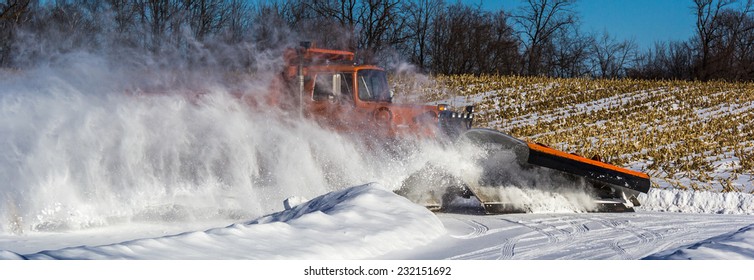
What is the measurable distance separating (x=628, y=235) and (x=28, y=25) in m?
19.5

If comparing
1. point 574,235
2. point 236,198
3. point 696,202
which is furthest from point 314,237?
point 696,202

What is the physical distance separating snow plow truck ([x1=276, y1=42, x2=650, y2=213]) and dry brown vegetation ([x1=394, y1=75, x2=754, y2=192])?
292 centimetres

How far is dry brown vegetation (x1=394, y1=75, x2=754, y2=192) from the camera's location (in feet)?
45.1

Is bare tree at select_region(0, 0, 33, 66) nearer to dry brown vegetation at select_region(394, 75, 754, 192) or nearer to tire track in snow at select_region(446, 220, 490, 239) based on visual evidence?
dry brown vegetation at select_region(394, 75, 754, 192)

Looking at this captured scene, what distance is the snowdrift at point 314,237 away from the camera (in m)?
4.81

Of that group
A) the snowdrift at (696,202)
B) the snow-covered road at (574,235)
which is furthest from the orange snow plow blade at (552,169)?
the snowdrift at (696,202)

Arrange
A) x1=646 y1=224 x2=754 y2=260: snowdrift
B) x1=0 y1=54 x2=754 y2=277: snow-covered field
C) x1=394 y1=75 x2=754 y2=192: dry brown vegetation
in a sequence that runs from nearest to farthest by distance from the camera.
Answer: x1=646 y1=224 x2=754 y2=260: snowdrift → x1=0 y1=54 x2=754 y2=277: snow-covered field → x1=394 y1=75 x2=754 y2=192: dry brown vegetation

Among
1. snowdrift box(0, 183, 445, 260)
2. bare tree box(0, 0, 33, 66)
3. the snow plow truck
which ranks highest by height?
bare tree box(0, 0, 33, 66)

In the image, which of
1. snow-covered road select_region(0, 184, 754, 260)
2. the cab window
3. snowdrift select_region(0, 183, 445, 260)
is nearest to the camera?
snowdrift select_region(0, 183, 445, 260)

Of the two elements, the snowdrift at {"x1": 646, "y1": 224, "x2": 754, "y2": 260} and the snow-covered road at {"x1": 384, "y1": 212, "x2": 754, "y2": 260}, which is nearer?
the snowdrift at {"x1": 646, "y1": 224, "x2": 754, "y2": 260}

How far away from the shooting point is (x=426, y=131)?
32.5ft

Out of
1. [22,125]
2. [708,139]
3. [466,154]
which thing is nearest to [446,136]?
[466,154]

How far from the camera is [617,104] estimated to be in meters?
25.6

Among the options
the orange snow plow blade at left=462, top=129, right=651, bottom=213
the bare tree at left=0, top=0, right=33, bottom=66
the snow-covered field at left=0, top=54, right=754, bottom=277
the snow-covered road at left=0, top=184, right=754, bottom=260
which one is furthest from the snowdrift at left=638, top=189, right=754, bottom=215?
the bare tree at left=0, top=0, right=33, bottom=66
